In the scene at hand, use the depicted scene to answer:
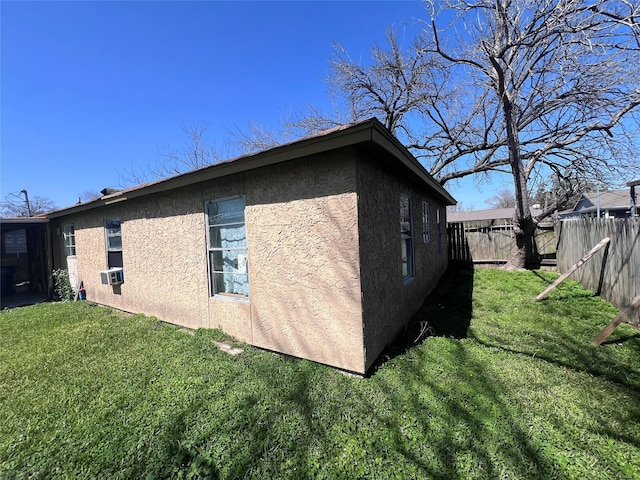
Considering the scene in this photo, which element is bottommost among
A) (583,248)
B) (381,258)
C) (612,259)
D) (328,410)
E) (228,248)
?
(328,410)

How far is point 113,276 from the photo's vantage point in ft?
21.0

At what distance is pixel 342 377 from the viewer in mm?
3148

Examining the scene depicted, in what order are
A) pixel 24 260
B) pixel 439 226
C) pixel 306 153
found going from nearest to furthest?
pixel 306 153
pixel 439 226
pixel 24 260

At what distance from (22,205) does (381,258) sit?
138ft

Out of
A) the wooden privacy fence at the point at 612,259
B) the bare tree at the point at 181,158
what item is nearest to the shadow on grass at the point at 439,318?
the wooden privacy fence at the point at 612,259

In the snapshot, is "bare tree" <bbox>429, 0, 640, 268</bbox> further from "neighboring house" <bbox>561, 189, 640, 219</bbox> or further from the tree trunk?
"neighboring house" <bbox>561, 189, 640, 219</bbox>

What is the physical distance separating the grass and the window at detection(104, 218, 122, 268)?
2.68m

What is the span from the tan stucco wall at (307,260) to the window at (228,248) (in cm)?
38

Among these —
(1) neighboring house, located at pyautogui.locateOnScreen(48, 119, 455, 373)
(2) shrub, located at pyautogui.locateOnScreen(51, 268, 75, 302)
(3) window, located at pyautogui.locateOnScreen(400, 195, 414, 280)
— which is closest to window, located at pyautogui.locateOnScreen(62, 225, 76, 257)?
(2) shrub, located at pyautogui.locateOnScreen(51, 268, 75, 302)

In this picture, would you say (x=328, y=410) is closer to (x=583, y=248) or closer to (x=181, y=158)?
(x=583, y=248)

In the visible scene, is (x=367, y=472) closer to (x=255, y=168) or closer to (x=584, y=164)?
(x=255, y=168)

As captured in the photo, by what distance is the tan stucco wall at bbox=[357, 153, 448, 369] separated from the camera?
318cm

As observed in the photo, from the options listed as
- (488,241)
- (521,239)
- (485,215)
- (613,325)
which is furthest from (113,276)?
(485,215)

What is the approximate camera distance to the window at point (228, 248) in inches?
165
